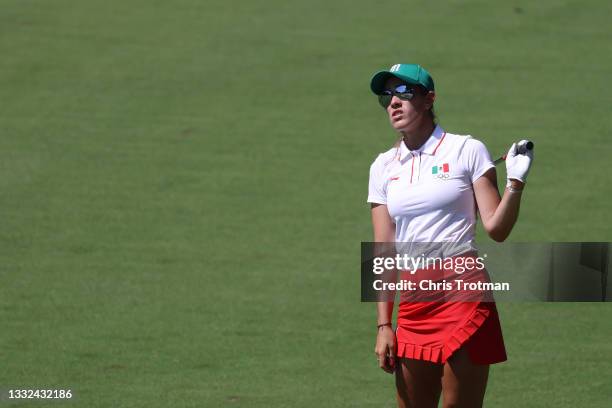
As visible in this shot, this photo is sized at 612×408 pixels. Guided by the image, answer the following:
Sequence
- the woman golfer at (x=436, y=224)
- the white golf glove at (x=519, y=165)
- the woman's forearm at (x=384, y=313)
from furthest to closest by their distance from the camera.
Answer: the woman's forearm at (x=384, y=313) < the woman golfer at (x=436, y=224) < the white golf glove at (x=519, y=165)

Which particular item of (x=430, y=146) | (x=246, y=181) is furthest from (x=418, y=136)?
(x=246, y=181)

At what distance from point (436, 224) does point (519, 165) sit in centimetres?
48

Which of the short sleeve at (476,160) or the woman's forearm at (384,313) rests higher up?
the short sleeve at (476,160)

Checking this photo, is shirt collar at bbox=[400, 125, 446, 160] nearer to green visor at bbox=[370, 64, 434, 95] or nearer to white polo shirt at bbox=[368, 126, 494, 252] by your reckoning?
white polo shirt at bbox=[368, 126, 494, 252]

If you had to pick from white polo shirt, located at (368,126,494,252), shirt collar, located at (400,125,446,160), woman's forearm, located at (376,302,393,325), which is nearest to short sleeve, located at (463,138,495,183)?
white polo shirt, located at (368,126,494,252)

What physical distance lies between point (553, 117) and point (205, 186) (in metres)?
4.46

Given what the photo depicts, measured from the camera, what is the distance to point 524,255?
10180 mm

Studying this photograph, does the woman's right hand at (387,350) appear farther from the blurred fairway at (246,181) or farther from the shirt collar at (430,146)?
the blurred fairway at (246,181)

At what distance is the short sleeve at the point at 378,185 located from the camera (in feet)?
17.2

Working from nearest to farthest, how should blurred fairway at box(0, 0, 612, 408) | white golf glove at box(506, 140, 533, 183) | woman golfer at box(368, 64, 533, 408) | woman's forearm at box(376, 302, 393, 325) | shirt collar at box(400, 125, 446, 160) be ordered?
white golf glove at box(506, 140, 533, 183), woman golfer at box(368, 64, 533, 408), shirt collar at box(400, 125, 446, 160), woman's forearm at box(376, 302, 393, 325), blurred fairway at box(0, 0, 612, 408)

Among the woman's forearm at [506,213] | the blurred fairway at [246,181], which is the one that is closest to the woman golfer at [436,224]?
the woman's forearm at [506,213]

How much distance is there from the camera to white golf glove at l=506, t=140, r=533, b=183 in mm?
4699

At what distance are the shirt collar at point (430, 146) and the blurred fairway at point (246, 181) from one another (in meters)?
2.70

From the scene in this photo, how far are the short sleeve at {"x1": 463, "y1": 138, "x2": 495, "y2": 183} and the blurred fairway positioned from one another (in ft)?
9.30
